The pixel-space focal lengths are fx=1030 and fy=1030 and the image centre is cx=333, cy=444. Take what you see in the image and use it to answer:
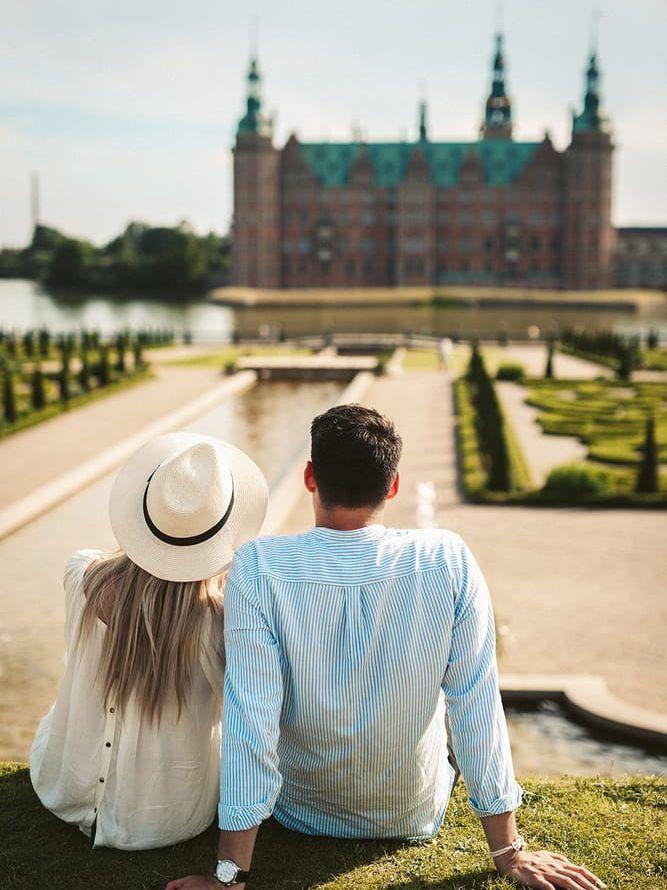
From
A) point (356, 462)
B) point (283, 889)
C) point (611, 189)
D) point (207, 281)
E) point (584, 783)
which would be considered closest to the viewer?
point (356, 462)

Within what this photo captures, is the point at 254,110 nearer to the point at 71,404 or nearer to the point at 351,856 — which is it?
the point at 71,404

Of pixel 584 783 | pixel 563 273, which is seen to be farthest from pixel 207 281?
pixel 584 783

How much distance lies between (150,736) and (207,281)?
70.3 meters

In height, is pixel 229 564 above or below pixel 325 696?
above

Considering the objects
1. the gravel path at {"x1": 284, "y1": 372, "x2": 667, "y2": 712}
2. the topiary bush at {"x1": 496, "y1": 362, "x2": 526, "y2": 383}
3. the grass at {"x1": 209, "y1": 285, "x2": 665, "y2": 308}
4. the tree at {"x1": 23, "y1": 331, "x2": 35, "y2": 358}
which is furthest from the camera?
the grass at {"x1": 209, "y1": 285, "x2": 665, "y2": 308}

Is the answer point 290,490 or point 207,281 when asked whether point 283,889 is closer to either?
point 290,490

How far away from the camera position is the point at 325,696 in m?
2.20

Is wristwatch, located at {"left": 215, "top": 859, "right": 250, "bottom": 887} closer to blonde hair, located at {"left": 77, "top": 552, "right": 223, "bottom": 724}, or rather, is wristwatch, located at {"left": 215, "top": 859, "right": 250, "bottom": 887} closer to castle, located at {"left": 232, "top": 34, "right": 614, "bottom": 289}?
blonde hair, located at {"left": 77, "top": 552, "right": 223, "bottom": 724}

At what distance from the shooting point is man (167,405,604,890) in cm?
208

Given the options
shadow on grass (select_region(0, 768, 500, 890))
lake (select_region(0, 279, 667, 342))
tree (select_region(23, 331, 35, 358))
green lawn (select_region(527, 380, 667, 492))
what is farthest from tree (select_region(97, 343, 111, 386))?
shadow on grass (select_region(0, 768, 500, 890))

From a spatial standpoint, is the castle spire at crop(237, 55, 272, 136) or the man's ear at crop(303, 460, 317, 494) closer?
the man's ear at crop(303, 460, 317, 494)

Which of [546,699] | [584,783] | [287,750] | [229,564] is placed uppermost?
[229,564]

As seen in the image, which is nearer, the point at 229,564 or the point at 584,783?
the point at 229,564

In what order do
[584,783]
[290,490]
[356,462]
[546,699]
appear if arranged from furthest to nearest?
[290,490]
[546,699]
[584,783]
[356,462]
